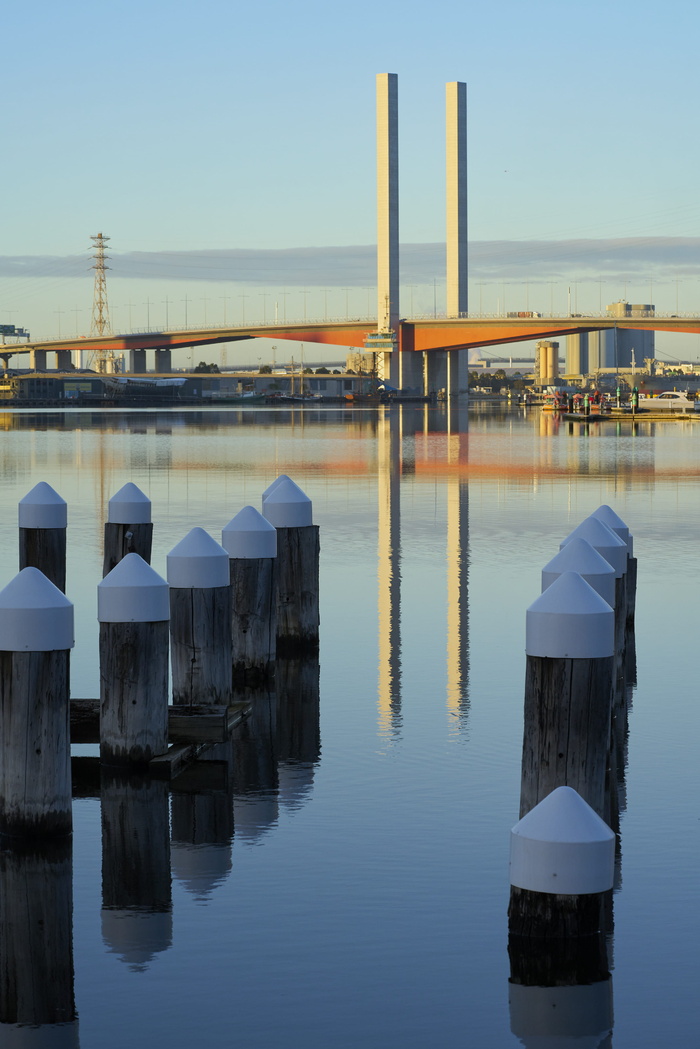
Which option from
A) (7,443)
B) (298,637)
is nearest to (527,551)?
(298,637)

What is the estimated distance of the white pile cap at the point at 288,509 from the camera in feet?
42.8

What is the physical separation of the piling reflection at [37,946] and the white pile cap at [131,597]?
1336 millimetres

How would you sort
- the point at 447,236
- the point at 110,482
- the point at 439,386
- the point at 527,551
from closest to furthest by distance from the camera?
1. the point at 527,551
2. the point at 110,482
3. the point at 447,236
4. the point at 439,386

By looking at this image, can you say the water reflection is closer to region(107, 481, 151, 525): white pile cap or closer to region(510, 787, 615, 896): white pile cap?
region(107, 481, 151, 525): white pile cap

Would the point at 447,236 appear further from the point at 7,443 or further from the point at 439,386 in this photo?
the point at 7,443

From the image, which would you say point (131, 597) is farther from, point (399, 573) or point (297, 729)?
point (399, 573)

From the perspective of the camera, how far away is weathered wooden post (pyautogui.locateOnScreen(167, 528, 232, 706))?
10.1 m

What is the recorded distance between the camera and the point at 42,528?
49.0 feet

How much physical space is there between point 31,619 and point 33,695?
0.41 meters

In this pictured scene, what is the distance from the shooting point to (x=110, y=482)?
34625 millimetres

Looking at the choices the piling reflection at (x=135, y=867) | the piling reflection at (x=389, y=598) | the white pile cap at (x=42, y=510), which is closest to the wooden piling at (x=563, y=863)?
the piling reflection at (x=135, y=867)

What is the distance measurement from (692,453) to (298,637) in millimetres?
36301

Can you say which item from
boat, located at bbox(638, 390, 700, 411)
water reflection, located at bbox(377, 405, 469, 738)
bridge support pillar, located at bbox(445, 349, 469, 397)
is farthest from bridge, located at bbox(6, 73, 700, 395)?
water reflection, located at bbox(377, 405, 469, 738)

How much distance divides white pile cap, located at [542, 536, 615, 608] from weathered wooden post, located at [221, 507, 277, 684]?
3.14 m
